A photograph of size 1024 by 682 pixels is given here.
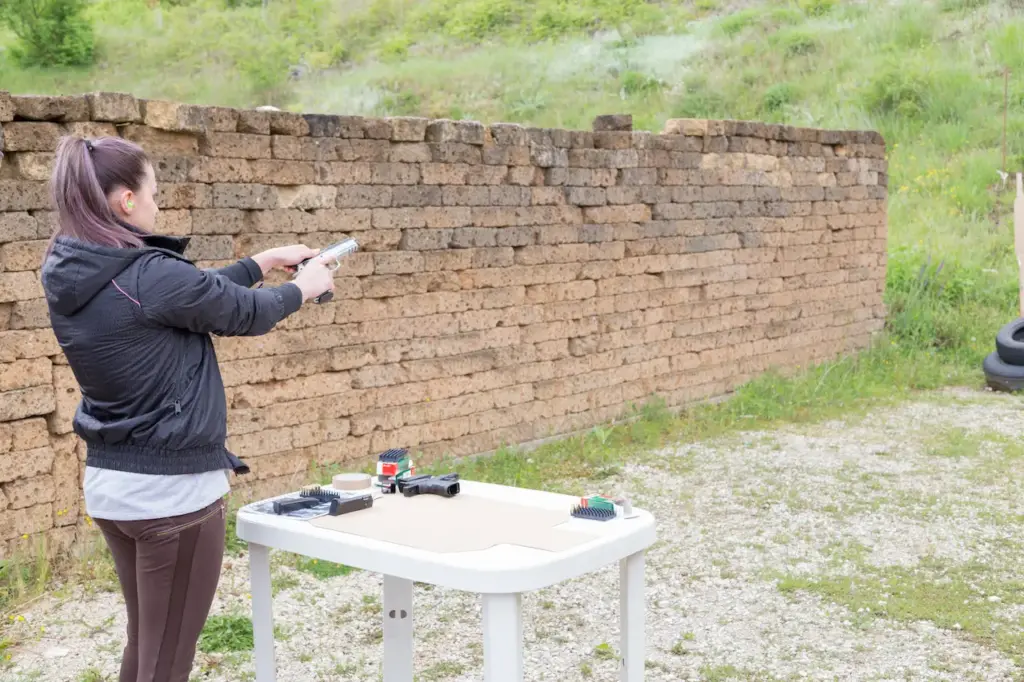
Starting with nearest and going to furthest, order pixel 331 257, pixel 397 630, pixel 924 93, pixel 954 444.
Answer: pixel 331 257 < pixel 397 630 < pixel 954 444 < pixel 924 93

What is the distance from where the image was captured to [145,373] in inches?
112

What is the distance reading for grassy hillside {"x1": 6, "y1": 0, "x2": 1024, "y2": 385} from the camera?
16438mm

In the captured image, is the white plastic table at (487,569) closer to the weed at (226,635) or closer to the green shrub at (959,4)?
the weed at (226,635)

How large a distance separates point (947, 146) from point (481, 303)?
49.1ft

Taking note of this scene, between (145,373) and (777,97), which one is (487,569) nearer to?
(145,373)

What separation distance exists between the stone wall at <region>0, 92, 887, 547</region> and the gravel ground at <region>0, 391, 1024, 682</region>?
115 cm

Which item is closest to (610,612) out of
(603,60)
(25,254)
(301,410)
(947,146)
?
(301,410)

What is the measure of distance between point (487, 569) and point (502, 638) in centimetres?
19

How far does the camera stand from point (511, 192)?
26.8ft

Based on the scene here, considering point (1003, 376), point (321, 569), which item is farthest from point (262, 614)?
point (1003, 376)

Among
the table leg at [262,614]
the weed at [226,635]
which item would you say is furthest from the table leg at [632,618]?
the weed at [226,635]

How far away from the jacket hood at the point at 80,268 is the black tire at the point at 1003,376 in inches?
388

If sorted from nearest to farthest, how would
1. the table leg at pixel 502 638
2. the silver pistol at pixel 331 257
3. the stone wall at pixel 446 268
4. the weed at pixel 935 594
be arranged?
the table leg at pixel 502 638, the silver pistol at pixel 331 257, the weed at pixel 935 594, the stone wall at pixel 446 268

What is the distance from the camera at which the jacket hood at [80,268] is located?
277cm
